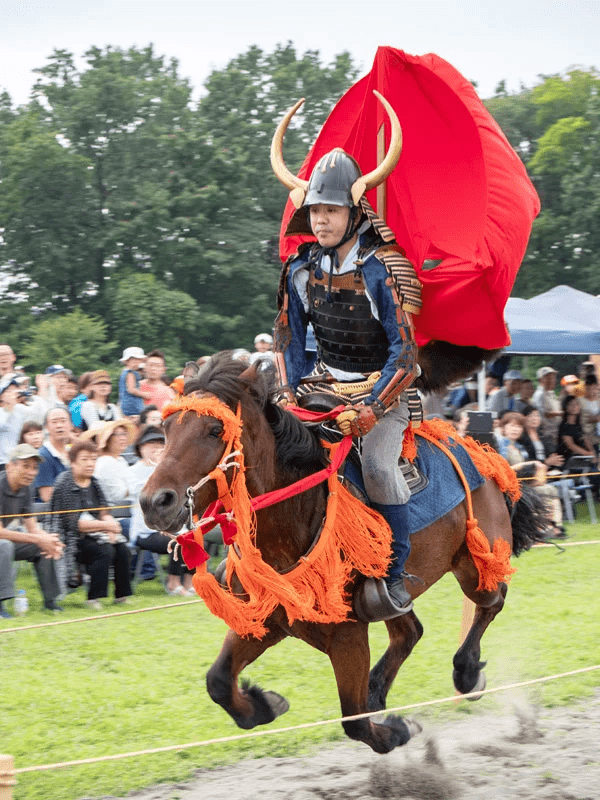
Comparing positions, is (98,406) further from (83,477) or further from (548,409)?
(548,409)

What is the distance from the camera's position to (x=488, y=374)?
1400cm

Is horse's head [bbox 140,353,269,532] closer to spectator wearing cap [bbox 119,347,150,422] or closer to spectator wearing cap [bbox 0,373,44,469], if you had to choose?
spectator wearing cap [bbox 0,373,44,469]

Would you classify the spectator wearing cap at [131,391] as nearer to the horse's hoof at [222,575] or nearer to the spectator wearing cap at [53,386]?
the spectator wearing cap at [53,386]

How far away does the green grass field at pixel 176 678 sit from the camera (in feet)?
17.0

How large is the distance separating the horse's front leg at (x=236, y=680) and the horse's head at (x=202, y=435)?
3.09 ft

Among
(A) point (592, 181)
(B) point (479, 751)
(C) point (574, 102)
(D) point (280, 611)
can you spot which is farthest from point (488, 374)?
(C) point (574, 102)

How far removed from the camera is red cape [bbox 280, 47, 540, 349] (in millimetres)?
4910

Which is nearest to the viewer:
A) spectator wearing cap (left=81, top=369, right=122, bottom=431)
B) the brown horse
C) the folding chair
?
the brown horse

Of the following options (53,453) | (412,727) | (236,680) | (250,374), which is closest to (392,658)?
(412,727)

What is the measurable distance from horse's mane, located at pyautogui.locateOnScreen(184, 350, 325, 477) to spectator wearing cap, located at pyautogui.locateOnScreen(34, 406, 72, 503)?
4674mm

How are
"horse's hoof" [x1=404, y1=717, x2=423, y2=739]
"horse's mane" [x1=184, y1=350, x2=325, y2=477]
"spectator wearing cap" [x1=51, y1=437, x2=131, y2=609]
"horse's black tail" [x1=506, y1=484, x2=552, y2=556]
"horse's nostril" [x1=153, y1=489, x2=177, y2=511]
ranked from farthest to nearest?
1. "spectator wearing cap" [x1=51, y1=437, x2=131, y2=609]
2. "horse's black tail" [x1=506, y1=484, x2=552, y2=556]
3. "horse's hoof" [x1=404, y1=717, x2=423, y2=739]
4. "horse's mane" [x1=184, y1=350, x2=325, y2=477]
5. "horse's nostril" [x1=153, y1=489, x2=177, y2=511]

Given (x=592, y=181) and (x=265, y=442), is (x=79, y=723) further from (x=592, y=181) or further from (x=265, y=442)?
(x=592, y=181)

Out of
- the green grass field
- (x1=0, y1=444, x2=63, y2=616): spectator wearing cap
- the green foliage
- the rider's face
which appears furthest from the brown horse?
the green foliage

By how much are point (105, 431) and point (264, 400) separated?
Answer: 484 cm
